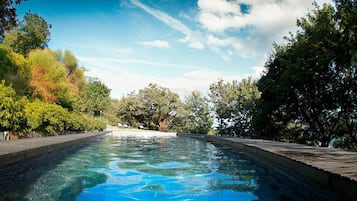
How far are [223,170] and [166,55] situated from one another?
19497 millimetres

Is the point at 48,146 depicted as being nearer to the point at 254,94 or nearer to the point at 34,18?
the point at 254,94

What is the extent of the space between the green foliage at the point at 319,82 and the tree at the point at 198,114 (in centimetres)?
1075

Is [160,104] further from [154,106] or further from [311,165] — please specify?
[311,165]

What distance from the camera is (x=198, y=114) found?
2775 centimetres

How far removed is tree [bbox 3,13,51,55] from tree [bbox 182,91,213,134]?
Result: 1735 centimetres

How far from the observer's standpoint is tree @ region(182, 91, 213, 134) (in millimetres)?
26859

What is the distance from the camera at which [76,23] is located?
694 inches

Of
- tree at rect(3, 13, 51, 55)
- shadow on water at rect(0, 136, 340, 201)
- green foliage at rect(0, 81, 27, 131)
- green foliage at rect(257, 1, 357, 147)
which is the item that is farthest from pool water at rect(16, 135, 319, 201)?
tree at rect(3, 13, 51, 55)

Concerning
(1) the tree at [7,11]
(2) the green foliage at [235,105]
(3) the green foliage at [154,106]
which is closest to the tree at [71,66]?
(3) the green foliage at [154,106]

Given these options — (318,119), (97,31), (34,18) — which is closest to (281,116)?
(318,119)

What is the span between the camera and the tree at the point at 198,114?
88.1ft

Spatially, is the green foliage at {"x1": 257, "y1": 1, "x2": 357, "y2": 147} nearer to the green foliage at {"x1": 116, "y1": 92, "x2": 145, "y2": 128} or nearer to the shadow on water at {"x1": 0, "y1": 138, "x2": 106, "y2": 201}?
the shadow on water at {"x1": 0, "y1": 138, "x2": 106, "y2": 201}

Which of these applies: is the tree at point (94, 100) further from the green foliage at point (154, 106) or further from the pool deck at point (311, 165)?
the pool deck at point (311, 165)

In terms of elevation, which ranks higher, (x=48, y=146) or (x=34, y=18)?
(x=34, y=18)
